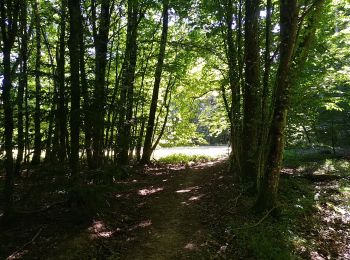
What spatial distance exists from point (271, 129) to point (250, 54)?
133 inches

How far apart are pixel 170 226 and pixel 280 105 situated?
3.86m

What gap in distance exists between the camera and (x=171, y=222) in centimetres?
780

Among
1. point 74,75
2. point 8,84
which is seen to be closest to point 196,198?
point 74,75

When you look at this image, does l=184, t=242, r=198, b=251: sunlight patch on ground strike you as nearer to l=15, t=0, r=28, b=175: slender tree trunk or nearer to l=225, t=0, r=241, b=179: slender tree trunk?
l=15, t=0, r=28, b=175: slender tree trunk

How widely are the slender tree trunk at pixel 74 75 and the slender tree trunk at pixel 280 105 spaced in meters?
4.53

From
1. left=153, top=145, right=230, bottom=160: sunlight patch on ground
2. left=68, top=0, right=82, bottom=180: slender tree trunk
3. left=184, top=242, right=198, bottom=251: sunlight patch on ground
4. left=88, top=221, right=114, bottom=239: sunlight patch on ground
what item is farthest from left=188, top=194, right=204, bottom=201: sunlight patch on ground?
A: left=153, top=145, right=230, bottom=160: sunlight patch on ground

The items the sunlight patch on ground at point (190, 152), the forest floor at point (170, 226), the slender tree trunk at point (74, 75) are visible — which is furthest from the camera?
the sunlight patch on ground at point (190, 152)

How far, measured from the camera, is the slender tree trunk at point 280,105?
24.1ft

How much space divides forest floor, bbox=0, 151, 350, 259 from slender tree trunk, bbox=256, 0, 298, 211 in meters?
0.59

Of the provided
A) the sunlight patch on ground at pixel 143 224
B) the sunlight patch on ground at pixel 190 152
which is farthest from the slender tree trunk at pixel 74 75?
the sunlight patch on ground at pixel 190 152

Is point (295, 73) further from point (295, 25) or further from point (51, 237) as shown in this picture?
point (51, 237)

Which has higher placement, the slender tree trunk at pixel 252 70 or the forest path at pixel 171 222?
the slender tree trunk at pixel 252 70

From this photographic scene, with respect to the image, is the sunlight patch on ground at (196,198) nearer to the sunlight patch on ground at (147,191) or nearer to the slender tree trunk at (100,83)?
the sunlight patch on ground at (147,191)

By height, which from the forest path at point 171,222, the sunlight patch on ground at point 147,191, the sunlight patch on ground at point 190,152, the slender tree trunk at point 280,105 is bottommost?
the forest path at point 171,222
